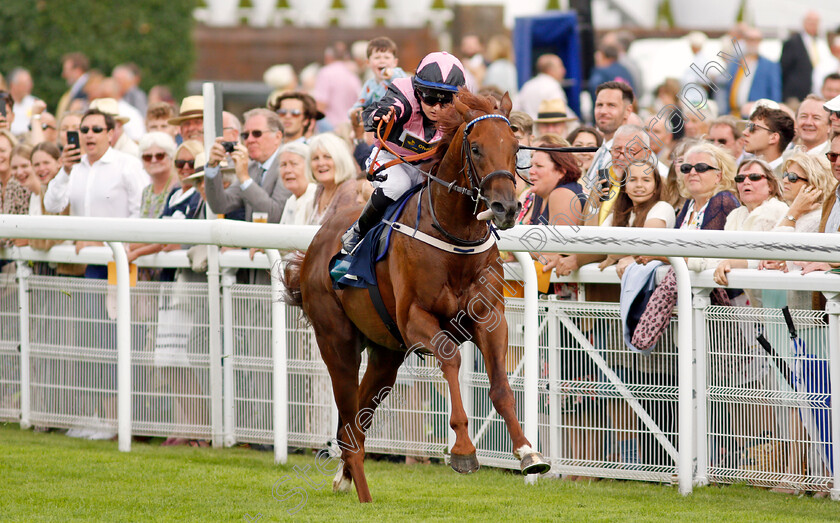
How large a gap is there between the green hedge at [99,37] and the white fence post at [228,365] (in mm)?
15239

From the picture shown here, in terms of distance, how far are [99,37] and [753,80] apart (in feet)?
47.8

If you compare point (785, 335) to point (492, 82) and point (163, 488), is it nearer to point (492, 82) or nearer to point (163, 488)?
point (163, 488)

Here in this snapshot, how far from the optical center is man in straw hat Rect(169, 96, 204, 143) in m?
9.70

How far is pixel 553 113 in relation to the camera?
970cm

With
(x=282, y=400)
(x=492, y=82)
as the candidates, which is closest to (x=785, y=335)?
(x=282, y=400)

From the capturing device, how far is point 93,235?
6895 millimetres

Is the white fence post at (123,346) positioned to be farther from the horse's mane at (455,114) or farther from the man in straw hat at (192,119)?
the horse's mane at (455,114)

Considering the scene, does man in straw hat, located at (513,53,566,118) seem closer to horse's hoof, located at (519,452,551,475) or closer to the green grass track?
the green grass track

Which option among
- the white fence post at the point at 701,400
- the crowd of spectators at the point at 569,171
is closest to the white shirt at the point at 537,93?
the crowd of spectators at the point at 569,171

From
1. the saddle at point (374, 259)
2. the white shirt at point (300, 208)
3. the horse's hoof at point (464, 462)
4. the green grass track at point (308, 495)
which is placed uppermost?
the white shirt at point (300, 208)

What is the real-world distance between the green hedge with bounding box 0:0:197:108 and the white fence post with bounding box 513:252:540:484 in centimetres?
1699

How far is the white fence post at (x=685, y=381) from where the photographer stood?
6082 millimetres

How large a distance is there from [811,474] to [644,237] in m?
1.45

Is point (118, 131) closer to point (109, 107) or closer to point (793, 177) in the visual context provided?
point (109, 107)
